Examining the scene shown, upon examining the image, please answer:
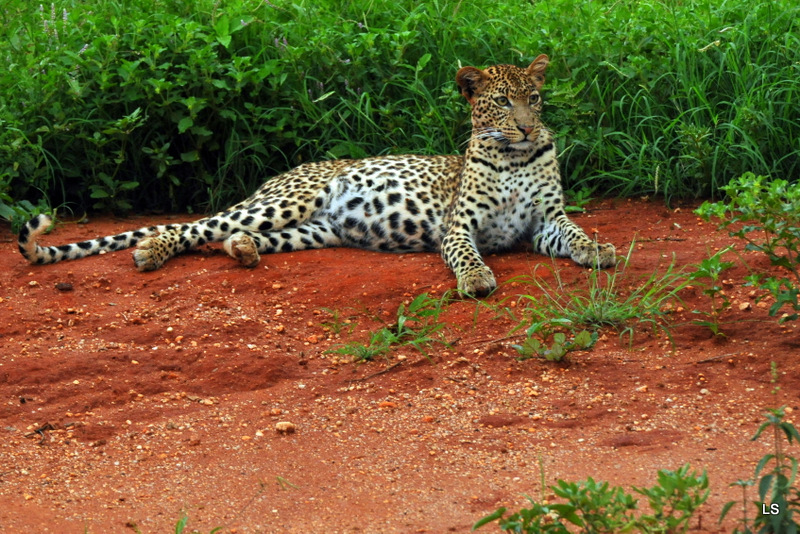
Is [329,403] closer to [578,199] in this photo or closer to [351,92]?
[578,199]

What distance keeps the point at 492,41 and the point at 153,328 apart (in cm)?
389

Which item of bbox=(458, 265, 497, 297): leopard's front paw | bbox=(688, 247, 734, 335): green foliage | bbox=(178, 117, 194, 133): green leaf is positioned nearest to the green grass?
bbox=(178, 117, 194, 133): green leaf

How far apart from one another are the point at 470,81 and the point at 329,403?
3.17 m

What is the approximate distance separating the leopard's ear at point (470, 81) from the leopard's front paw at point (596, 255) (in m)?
1.43

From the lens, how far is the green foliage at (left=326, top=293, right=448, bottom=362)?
532cm

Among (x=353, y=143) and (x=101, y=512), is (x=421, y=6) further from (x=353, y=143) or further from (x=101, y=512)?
(x=101, y=512)

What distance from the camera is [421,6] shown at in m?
8.47

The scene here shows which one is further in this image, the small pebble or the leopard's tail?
the leopard's tail

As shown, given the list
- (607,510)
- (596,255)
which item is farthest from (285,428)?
(596,255)

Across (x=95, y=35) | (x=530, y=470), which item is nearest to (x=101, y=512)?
(x=530, y=470)

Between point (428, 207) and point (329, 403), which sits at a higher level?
point (428, 207)

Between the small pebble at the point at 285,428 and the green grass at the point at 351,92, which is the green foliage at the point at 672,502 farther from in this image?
the green grass at the point at 351,92

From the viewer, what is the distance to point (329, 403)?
481cm

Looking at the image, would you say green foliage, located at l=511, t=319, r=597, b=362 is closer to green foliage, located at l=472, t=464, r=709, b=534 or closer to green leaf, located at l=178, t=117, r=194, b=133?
green foliage, located at l=472, t=464, r=709, b=534
